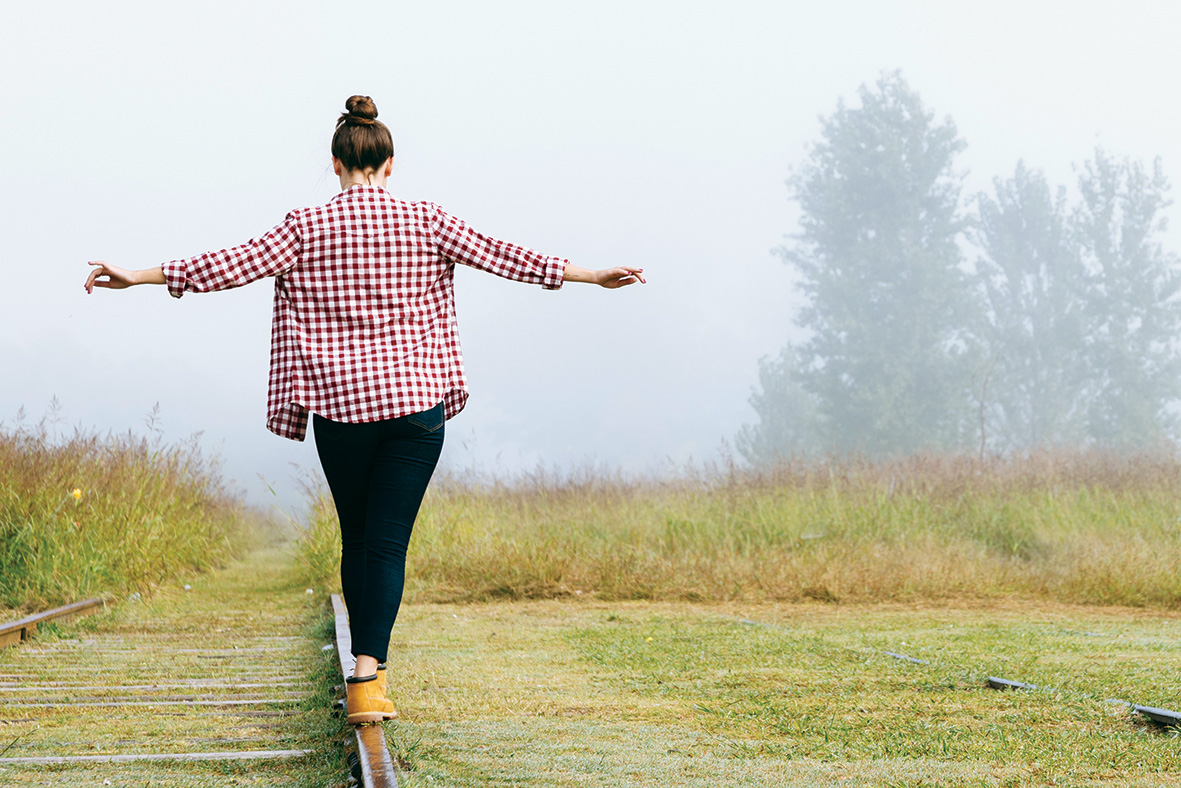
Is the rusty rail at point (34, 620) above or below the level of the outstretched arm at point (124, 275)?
below

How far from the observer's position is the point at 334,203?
2992 mm

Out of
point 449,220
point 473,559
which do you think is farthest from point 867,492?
point 449,220

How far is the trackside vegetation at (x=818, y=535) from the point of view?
29.0 feet

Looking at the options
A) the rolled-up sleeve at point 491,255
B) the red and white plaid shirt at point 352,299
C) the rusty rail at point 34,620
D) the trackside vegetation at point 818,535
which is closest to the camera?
the red and white plaid shirt at point 352,299

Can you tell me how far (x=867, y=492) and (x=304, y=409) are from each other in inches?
364

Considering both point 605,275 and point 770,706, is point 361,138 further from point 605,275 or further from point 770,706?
point 770,706

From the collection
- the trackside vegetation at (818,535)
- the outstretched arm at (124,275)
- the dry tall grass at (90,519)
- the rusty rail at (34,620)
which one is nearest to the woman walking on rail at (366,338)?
the outstretched arm at (124,275)

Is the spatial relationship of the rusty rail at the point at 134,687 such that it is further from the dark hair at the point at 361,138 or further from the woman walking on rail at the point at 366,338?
the dark hair at the point at 361,138

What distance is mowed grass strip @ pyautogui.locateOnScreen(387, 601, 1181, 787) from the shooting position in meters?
2.77

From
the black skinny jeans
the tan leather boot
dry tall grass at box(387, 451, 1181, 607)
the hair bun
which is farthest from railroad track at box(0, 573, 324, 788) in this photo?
dry tall grass at box(387, 451, 1181, 607)

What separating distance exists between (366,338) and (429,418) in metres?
0.26

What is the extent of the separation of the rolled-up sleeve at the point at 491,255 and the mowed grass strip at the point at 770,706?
1.26m

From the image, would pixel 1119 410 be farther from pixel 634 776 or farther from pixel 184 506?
pixel 634 776

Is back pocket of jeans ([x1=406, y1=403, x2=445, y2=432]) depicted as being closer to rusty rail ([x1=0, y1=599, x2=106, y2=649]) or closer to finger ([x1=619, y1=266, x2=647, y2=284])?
finger ([x1=619, y1=266, x2=647, y2=284])
